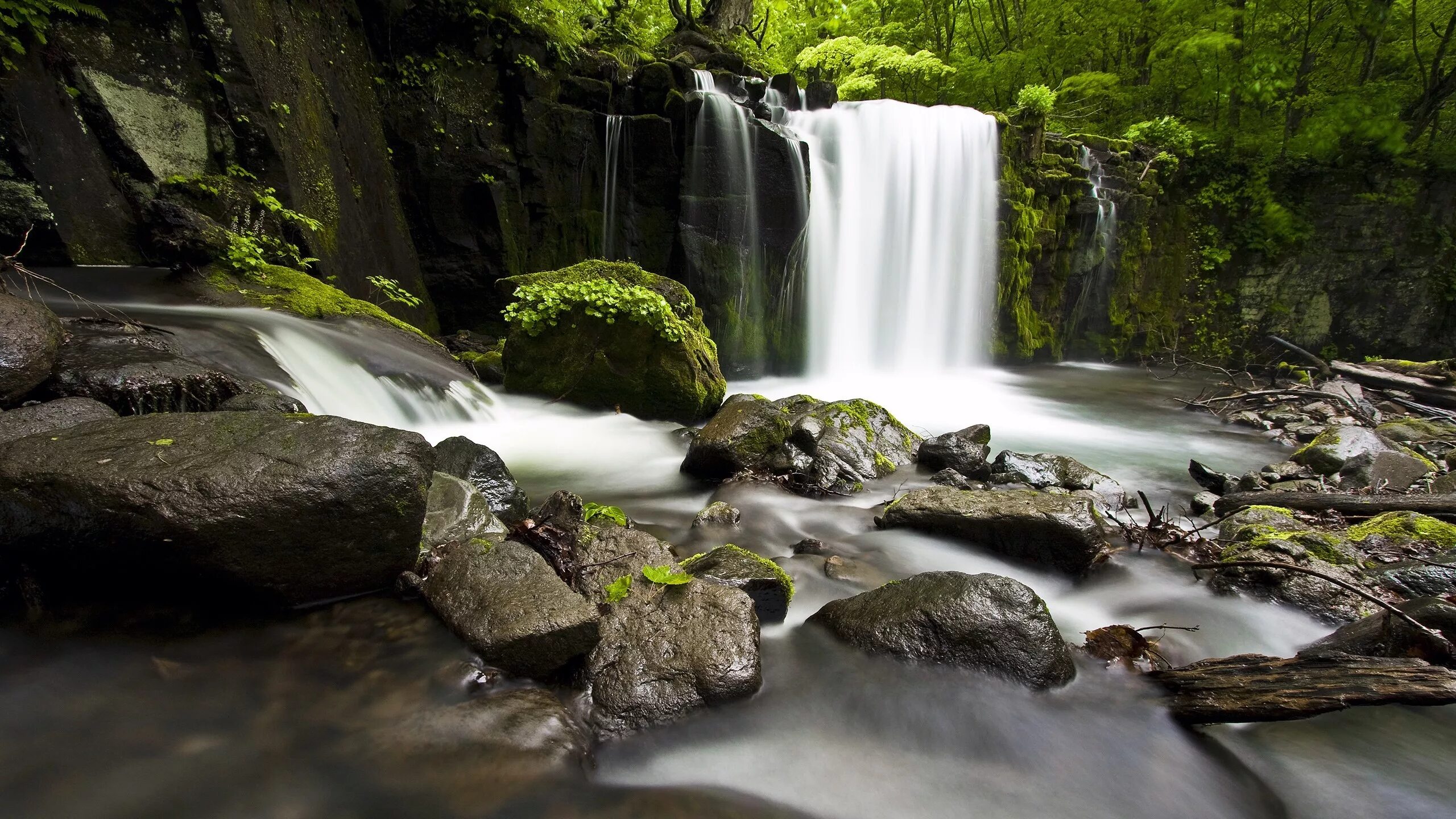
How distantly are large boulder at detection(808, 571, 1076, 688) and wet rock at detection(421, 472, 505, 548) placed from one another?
194cm

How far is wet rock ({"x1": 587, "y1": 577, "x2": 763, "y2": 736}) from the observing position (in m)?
2.35

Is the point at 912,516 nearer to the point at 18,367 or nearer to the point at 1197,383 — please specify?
the point at 18,367

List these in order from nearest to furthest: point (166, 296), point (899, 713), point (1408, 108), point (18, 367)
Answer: point (899, 713) → point (18, 367) → point (166, 296) → point (1408, 108)

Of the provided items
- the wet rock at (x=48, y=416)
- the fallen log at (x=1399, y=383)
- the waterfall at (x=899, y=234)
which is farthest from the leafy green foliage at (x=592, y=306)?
the fallen log at (x=1399, y=383)

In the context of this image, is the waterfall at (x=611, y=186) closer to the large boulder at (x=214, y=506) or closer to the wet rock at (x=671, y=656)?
→ the large boulder at (x=214, y=506)

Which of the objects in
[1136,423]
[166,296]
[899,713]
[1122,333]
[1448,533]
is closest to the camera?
[899,713]

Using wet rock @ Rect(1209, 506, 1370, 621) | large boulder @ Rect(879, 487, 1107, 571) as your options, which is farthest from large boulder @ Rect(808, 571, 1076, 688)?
wet rock @ Rect(1209, 506, 1370, 621)

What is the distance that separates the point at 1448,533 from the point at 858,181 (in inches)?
426

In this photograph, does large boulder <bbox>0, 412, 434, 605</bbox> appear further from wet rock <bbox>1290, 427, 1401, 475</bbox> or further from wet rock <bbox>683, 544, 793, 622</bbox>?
wet rock <bbox>1290, 427, 1401, 475</bbox>

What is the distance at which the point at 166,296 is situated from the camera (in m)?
5.90

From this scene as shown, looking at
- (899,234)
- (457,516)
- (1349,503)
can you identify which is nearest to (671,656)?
(457,516)

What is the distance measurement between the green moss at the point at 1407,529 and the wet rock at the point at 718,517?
13.9 ft

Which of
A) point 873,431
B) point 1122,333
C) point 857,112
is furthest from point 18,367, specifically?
point 1122,333

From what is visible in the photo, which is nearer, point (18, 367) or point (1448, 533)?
point (18, 367)
